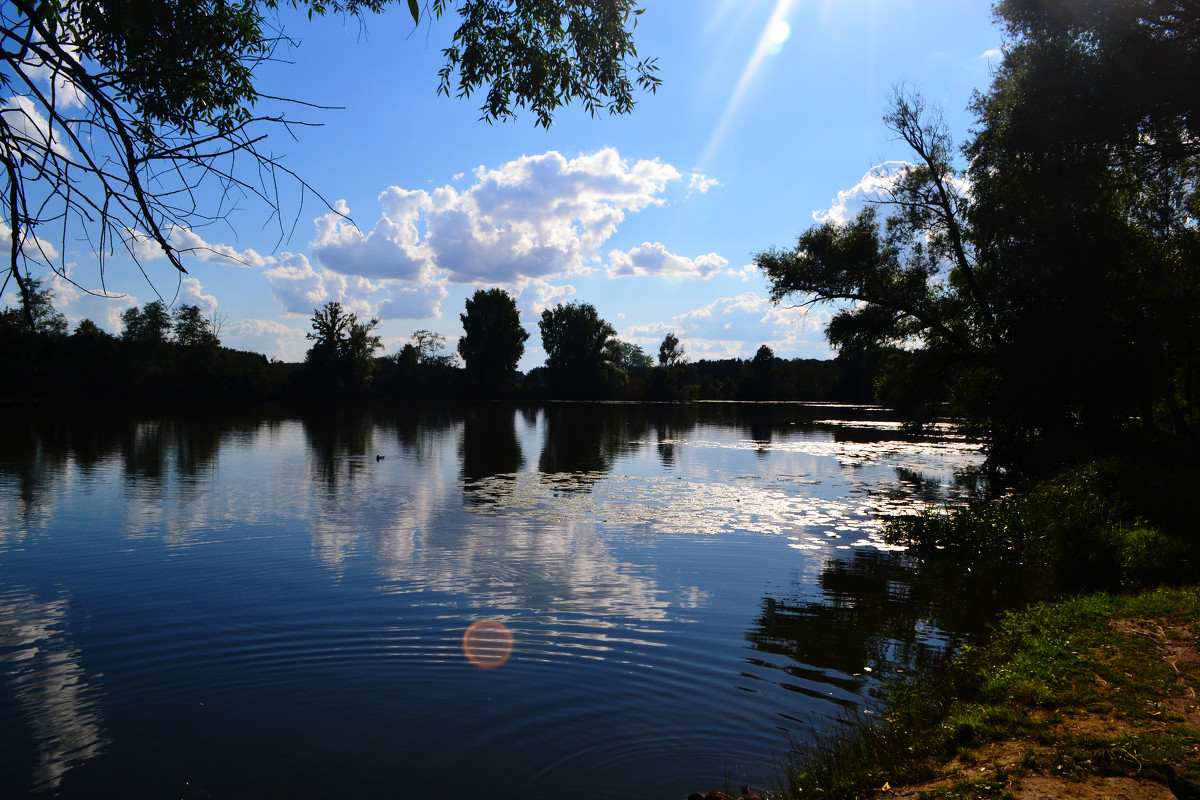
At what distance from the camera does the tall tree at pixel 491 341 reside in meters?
109

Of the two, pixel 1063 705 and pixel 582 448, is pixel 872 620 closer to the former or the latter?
pixel 1063 705

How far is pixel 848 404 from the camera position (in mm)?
105625

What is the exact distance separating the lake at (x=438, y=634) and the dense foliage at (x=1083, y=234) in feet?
17.4

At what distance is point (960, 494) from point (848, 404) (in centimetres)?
8700

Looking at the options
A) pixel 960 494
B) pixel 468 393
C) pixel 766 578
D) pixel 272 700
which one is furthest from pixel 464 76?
pixel 468 393

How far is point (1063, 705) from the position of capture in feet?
19.5

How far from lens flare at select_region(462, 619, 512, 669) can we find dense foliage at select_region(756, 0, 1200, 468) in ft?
61.9

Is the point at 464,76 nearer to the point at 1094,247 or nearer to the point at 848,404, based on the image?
the point at 1094,247

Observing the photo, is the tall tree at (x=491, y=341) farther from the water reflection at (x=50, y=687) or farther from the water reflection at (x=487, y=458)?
the water reflection at (x=50, y=687)

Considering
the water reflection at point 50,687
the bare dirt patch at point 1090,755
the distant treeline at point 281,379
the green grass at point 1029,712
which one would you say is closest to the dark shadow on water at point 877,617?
the green grass at point 1029,712

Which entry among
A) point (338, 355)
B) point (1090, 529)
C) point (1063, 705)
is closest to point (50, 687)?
point (1063, 705)

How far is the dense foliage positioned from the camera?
1806cm

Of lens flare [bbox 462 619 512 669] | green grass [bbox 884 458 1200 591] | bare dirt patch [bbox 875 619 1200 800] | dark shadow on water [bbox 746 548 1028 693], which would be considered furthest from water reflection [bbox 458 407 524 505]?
bare dirt patch [bbox 875 619 1200 800]

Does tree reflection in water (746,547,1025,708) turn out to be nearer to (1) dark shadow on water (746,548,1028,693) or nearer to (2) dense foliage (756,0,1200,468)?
(1) dark shadow on water (746,548,1028,693)
